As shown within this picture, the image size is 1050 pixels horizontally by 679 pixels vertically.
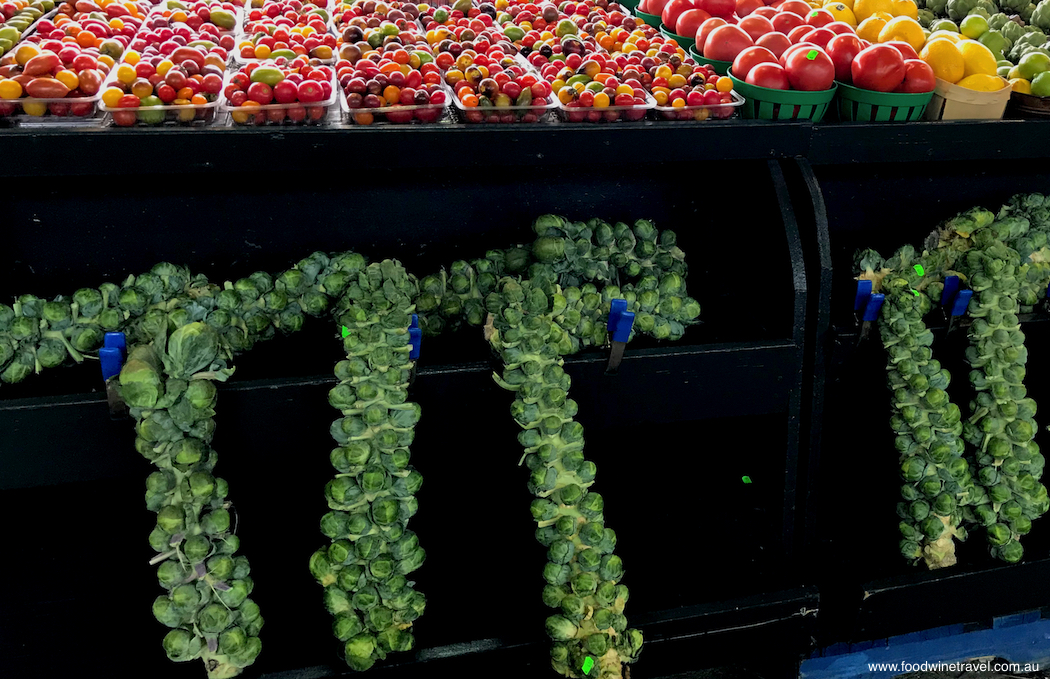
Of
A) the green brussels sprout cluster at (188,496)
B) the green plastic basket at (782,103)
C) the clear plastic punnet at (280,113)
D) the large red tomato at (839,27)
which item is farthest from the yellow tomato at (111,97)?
the large red tomato at (839,27)

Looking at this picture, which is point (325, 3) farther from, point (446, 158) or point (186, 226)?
point (446, 158)

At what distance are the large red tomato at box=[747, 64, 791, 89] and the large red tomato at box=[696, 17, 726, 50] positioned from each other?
312mm

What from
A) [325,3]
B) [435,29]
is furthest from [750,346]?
[325,3]

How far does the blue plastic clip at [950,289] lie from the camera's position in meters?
1.94

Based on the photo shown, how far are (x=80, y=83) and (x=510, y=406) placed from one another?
1.01 meters

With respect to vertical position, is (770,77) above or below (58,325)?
above

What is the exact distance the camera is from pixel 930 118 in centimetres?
188

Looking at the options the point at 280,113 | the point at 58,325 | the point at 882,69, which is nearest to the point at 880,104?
the point at 882,69

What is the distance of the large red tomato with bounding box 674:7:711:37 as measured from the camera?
217 cm

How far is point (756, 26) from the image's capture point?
Answer: 6.61ft

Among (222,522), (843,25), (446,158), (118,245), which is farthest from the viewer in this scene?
(843,25)

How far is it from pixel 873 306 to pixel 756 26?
2.50 feet

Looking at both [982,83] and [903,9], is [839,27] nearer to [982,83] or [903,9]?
[982,83]

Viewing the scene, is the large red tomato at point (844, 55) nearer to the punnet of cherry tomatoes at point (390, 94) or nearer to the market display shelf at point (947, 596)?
the punnet of cherry tomatoes at point (390, 94)
